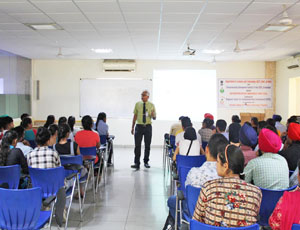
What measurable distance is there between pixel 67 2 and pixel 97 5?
16.1 inches

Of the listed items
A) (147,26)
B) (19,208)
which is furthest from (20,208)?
(147,26)

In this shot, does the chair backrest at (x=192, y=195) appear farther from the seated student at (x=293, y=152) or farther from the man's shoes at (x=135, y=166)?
the man's shoes at (x=135, y=166)

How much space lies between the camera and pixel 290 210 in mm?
1727

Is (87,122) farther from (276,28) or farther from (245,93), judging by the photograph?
(245,93)

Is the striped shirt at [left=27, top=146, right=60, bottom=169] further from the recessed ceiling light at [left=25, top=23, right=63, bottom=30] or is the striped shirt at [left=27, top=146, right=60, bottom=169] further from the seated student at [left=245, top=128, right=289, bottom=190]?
the recessed ceiling light at [left=25, top=23, right=63, bottom=30]

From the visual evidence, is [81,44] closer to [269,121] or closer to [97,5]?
[97,5]

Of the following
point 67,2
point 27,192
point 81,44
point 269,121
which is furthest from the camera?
point 81,44

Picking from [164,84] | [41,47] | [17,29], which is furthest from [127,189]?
[164,84]

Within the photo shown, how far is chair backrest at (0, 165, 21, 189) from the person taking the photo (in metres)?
2.93

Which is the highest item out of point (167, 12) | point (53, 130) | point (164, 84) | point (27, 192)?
point (167, 12)

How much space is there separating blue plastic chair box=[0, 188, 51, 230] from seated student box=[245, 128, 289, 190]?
1810mm

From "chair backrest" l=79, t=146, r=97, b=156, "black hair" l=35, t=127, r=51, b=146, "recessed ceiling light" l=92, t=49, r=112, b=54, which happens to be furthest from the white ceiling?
"chair backrest" l=79, t=146, r=97, b=156

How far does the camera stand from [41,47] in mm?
7500

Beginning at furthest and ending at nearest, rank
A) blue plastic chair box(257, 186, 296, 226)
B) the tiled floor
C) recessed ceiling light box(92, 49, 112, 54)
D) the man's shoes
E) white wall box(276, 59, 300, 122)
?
white wall box(276, 59, 300, 122) < recessed ceiling light box(92, 49, 112, 54) < the man's shoes < the tiled floor < blue plastic chair box(257, 186, 296, 226)
